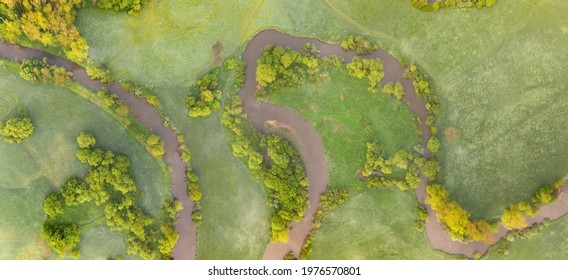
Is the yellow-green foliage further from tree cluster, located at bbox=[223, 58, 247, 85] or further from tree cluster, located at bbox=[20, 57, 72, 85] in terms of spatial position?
tree cluster, located at bbox=[20, 57, 72, 85]

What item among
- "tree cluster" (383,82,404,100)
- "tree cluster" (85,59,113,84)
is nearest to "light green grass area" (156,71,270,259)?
"tree cluster" (85,59,113,84)

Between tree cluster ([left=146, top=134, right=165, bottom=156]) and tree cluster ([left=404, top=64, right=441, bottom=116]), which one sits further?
tree cluster ([left=404, top=64, right=441, bottom=116])

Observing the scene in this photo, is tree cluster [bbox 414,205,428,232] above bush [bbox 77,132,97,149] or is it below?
below

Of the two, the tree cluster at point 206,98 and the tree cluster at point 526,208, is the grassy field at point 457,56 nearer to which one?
the tree cluster at point 526,208

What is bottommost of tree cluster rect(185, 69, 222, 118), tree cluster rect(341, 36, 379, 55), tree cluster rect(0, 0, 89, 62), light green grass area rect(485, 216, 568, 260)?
light green grass area rect(485, 216, 568, 260)

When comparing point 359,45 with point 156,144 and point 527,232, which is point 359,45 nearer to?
point 156,144
